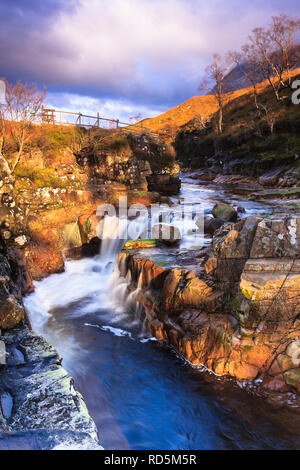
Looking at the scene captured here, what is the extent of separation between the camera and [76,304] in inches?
383

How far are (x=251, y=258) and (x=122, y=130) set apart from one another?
16.2 metres

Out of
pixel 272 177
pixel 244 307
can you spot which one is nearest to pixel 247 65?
pixel 272 177

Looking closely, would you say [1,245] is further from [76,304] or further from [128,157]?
[128,157]

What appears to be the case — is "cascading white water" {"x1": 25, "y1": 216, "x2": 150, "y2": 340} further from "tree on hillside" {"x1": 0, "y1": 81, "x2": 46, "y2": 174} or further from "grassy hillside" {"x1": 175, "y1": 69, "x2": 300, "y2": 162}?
"grassy hillside" {"x1": 175, "y1": 69, "x2": 300, "y2": 162}

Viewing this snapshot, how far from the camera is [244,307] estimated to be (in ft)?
19.8

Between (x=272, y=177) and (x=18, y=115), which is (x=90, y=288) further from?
(x=272, y=177)

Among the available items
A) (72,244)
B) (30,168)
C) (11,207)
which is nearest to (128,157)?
(30,168)

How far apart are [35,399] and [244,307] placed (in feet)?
13.9

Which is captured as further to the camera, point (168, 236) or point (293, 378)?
point (168, 236)

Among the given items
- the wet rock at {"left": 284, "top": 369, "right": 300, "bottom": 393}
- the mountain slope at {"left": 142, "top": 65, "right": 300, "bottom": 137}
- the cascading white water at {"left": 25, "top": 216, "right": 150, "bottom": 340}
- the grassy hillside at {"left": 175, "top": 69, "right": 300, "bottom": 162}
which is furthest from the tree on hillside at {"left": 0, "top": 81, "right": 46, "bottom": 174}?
the mountain slope at {"left": 142, "top": 65, "right": 300, "bottom": 137}

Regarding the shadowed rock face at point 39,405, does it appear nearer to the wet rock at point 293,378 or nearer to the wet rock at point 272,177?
the wet rock at point 293,378

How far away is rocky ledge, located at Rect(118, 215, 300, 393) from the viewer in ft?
19.3

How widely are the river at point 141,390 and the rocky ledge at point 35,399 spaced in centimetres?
133
